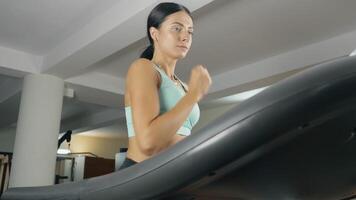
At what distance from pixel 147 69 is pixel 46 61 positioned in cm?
257

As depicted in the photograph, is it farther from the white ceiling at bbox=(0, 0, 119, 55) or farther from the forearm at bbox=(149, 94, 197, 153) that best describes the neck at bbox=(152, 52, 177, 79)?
the white ceiling at bbox=(0, 0, 119, 55)

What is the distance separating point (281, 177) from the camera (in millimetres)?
331

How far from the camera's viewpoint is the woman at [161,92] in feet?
1.76

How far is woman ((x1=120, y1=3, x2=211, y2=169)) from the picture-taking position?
0.54 m

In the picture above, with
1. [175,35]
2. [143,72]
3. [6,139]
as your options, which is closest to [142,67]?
[143,72]

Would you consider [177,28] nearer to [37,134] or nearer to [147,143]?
[147,143]

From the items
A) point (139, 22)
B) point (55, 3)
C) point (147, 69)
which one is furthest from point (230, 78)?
point (147, 69)

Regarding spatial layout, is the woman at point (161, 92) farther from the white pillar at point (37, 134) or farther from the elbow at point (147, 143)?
the white pillar at point (37, 134)

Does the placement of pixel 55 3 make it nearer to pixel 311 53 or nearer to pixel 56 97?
pixel 56 97

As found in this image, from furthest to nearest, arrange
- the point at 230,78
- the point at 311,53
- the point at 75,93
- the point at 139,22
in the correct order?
the point at 75,93 → the point at 230,78 → the point at 311,53 → the point at 139,22

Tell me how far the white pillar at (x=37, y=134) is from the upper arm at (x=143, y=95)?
8.06 ft

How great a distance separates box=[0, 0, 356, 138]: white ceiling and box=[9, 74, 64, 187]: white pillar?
159mm

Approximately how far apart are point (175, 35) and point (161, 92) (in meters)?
0.13

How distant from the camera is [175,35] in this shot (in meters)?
0.72
